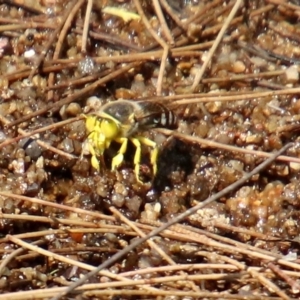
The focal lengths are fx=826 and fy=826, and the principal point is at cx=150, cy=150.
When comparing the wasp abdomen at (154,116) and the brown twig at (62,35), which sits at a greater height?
the brown twig at (62,35)

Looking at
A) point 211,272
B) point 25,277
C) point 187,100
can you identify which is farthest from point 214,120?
point 25,277

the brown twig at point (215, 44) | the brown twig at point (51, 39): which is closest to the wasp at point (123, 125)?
the brown twig at point (215, 44)

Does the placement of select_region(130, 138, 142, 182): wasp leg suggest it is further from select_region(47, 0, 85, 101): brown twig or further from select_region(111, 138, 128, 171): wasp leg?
select_region(47, 0, 85, 101): brown twig

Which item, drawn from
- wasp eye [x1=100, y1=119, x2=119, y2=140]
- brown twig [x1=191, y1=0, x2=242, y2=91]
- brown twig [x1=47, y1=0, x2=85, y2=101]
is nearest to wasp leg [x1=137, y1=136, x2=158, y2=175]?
wasp eye [x1=100, y1=119, x2=119, y2=140]

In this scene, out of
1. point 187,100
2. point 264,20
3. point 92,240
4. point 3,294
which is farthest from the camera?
point 264,20

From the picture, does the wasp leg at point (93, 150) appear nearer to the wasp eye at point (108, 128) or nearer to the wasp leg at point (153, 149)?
the wasp eye at point (108, 128)

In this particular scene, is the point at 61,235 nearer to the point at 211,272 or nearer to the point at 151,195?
the point at 151,195

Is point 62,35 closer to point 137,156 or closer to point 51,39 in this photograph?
point 51,39

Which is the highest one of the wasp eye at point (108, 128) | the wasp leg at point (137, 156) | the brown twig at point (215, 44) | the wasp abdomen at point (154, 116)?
the brown twig at point (215, 44)
